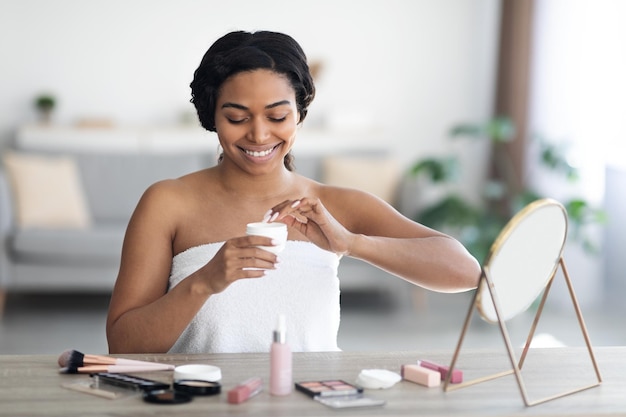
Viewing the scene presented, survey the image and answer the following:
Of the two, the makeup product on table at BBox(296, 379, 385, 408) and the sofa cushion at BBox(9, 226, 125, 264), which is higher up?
the sofa cushion at BBox(9, 226, 125, 264)

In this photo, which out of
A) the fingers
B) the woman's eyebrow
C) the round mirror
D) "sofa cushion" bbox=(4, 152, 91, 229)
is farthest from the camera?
"sofa cushion" bbox=(4, 152, 91, 229)

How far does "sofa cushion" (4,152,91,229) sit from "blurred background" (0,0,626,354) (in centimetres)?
1

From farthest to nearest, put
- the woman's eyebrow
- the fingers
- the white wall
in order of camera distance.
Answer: the white wall < the woman's eyebrow < the fingers

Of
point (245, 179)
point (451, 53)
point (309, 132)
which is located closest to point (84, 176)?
point (309, 132)

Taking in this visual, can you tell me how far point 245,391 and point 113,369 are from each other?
0.87ft

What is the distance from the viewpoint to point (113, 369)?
1.60m

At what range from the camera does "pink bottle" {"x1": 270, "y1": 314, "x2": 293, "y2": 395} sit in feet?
4.86

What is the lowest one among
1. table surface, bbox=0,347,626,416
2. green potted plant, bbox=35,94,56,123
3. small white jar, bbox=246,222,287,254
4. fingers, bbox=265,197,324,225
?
table surface, bbox=0,347,626,416

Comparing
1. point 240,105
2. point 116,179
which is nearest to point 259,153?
point 240,105

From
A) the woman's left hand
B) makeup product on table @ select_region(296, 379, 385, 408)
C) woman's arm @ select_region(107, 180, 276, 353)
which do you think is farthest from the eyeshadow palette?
the woman's left hand

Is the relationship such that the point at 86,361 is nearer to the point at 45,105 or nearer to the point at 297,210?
the point at 297,210

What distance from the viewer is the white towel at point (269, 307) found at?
74.3 inches

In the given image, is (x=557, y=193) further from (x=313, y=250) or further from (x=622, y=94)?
(x=313, y=250)

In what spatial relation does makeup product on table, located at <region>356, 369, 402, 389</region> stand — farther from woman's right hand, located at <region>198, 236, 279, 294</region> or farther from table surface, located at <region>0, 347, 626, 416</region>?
woman's right hand, located at <region>198, 236, 279, 294</region>
